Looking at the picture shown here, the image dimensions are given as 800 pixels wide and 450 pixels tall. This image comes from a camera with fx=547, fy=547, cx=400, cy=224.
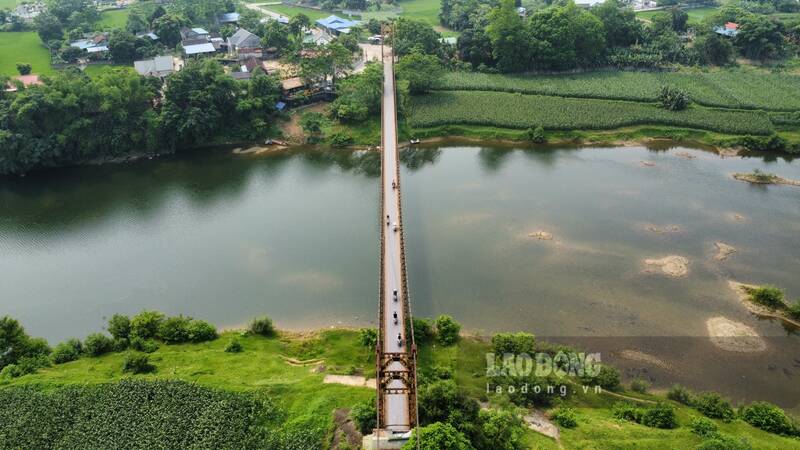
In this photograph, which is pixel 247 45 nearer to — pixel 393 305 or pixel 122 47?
pixel 122 47

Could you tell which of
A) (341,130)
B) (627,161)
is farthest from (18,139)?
(627,161)

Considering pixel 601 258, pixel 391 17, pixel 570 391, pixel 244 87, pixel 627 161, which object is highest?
pixel 391 17

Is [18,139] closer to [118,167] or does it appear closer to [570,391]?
[118,167]

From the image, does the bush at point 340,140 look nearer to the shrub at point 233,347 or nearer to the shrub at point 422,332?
the shrub at point 422,332

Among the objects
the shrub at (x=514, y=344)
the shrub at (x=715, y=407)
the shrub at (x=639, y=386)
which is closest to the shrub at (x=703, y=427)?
the shrub at (x=715, y=407)

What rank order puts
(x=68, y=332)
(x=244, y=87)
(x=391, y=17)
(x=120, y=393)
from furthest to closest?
1. (x=391, y=17)
2. (x=244, y=87)
3. (x=68, y=332)
4. (x=120, y=393)

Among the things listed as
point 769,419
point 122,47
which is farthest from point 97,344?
point 122,47

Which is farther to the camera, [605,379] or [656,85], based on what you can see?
[656,85]
